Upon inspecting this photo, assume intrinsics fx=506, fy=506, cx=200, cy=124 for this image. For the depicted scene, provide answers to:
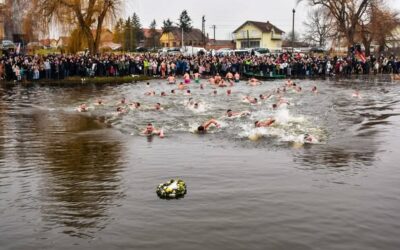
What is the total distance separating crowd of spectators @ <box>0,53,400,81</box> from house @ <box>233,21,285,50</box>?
2431 inches

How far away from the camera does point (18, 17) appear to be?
61.0m

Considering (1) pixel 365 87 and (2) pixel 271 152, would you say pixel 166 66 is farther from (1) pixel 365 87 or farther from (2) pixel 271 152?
(2) pixel 271 152

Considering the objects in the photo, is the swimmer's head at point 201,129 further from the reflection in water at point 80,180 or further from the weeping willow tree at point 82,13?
the weeping willow tree at point 82,13

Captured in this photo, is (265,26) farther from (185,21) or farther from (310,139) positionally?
(310,139)

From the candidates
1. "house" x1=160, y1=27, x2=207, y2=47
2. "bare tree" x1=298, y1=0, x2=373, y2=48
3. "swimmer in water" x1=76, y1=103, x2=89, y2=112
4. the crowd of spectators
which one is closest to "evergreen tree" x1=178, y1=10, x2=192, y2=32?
"house" x1=160, y1=27, x2=207, y2=47

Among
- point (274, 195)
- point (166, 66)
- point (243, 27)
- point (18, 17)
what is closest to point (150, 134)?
point (274, 195)

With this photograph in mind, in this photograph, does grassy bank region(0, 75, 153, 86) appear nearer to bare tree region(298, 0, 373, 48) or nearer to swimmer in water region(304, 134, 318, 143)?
swimmer in water region(304, 134, 318, 143)

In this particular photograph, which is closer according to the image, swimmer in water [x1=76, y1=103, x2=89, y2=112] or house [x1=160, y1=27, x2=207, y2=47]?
swimmer in water [x1=76, y1=103, x2=89, y2=112]

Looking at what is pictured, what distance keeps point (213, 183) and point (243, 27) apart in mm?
102639

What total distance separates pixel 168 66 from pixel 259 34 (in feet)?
235

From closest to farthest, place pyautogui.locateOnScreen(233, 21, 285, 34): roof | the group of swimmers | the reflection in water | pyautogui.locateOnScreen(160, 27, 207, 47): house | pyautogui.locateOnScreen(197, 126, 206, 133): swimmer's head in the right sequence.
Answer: the reflection in water
the group of swimmers
pyautogui.locateOnScreen(197, 126, 206, 133): swimmer's head
pyautogui.locateOnScreen(233, 21, 285, 34): roof
pyautogui.locateOnScreen(160, 27, 207, 47): house

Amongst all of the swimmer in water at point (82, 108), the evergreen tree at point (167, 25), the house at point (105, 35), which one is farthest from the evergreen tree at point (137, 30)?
the swimmer in water at point (82, 108)

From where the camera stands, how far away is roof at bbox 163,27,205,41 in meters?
112

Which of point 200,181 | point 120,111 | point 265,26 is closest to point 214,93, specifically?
point 120,111
